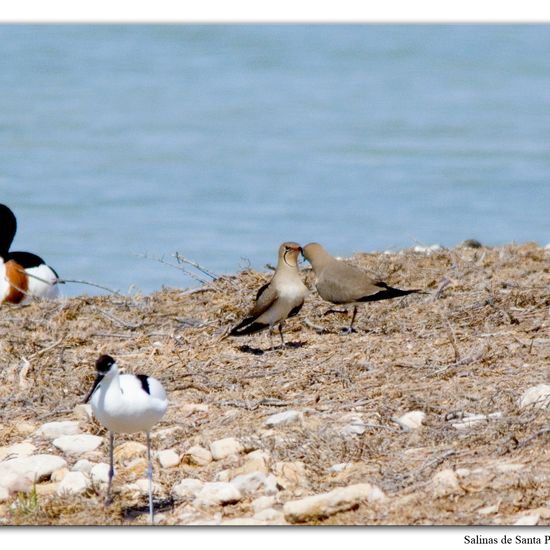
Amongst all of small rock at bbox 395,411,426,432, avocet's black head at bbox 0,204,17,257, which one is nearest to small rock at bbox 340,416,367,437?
small rock at bbox 395,411,426,432

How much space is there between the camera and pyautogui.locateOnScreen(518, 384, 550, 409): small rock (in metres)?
5.33

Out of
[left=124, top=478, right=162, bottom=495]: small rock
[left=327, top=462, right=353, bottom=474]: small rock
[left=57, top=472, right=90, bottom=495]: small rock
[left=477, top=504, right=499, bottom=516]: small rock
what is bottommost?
[left=124, top=478, right=162, bottom=495]: small rock

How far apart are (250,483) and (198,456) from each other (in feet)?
1.58

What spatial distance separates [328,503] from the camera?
462 centimetres

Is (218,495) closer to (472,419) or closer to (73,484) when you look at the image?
(73,484)

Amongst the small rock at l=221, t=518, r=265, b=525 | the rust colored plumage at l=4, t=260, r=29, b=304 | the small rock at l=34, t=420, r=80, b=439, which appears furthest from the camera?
the rust colored plumage at l=4, t=260, r=29, b=304

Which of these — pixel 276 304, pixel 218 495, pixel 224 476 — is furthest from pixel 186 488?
pixel 276 304

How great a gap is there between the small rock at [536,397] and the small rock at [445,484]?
713mm

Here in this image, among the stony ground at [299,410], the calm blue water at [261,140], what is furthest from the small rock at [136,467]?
the calm blue water at [261,140]

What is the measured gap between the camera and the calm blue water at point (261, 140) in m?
14.7

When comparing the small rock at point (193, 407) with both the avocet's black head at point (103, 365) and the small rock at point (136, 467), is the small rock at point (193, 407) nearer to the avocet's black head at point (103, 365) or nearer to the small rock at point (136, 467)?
the small rock at point (136, 467)

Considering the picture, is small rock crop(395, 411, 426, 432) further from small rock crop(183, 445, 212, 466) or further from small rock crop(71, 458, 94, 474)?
small rock crop(71, 458, 94, 474)

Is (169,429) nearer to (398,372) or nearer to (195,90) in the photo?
(398,372)

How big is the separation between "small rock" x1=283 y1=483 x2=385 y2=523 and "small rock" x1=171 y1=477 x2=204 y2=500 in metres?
0.54
